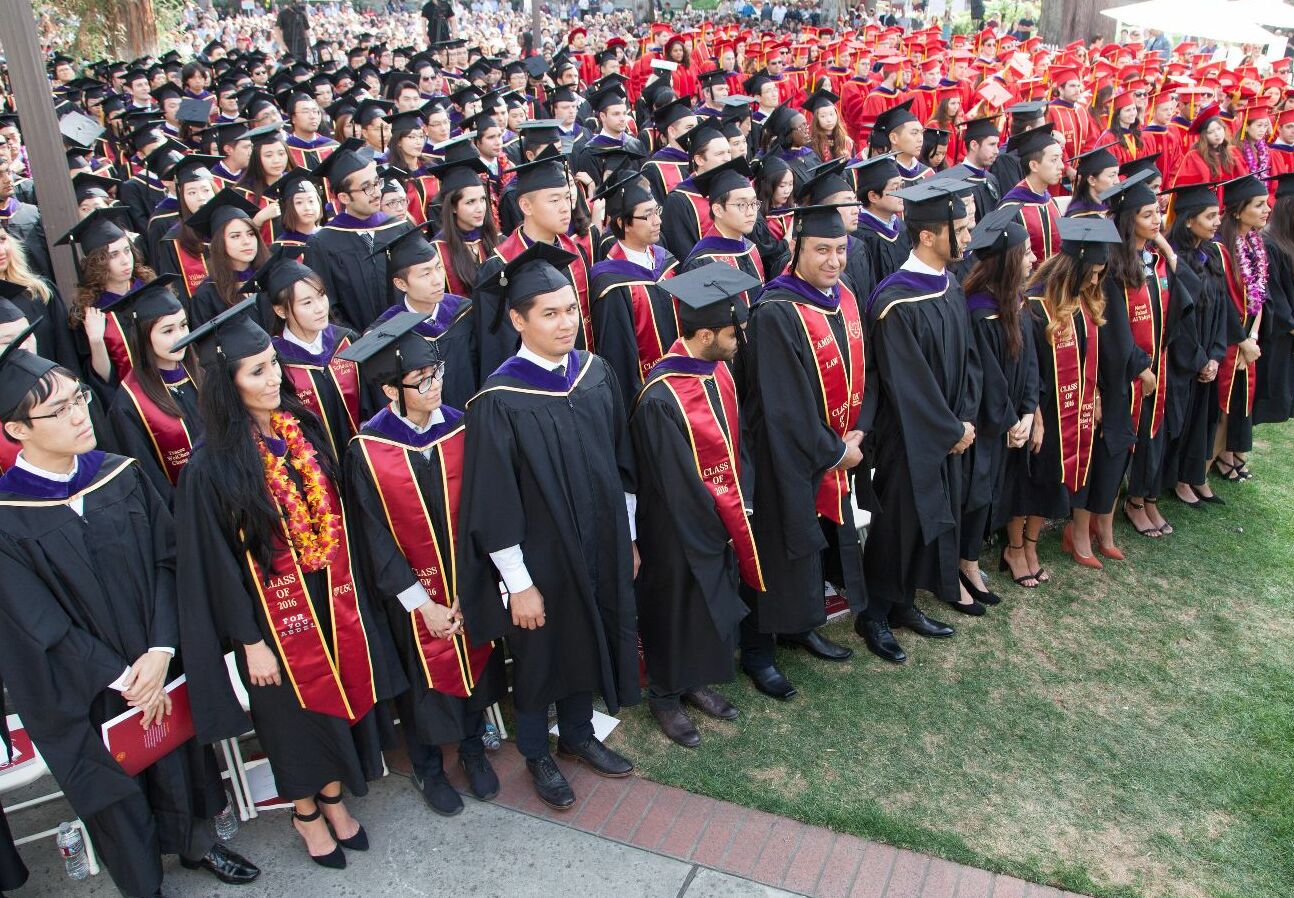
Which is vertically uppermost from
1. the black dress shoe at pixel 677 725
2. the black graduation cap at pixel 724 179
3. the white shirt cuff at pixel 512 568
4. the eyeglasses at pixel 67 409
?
the black graduation cap at pixel 724 179

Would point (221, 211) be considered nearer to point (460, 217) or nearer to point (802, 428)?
point (460, 217)

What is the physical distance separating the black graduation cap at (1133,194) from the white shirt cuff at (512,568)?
3.73 metres

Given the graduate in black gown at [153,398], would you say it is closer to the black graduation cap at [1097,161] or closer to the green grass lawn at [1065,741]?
the green grass lawn at [1065,741]

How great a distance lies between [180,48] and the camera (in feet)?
72.7

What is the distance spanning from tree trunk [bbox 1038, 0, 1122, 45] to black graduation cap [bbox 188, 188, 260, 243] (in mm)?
22146

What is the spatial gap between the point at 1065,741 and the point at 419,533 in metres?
2.71

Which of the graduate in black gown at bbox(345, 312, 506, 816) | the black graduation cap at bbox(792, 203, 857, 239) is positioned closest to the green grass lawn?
the graduate in black gown at bbox(345, 312, 506, 816)

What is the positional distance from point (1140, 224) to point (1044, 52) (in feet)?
39.1

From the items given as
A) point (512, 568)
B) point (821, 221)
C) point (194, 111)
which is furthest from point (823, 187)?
point (194, 111)

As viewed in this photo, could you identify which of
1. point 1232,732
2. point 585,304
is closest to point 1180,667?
point 1232,732

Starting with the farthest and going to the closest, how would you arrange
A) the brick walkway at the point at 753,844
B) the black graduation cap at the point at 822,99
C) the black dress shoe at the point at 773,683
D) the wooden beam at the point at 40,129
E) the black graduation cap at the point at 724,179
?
the black graduation cap at the point at 822,99 < the black graduation cap at the point at 724,179 < the wooden beam at the point at 40,129 < the black dress shoe at the point at 773,683 < the brick walkway at the point at 753,844

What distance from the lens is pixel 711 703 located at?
4.16m

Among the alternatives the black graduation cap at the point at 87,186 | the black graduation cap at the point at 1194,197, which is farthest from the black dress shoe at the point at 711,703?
the black graduation cap at the point at 87,186

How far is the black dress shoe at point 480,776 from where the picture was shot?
3734mm
